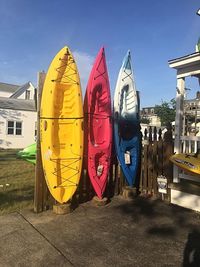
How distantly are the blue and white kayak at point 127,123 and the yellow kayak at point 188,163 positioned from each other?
1329 millimetres

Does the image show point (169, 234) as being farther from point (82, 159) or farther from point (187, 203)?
point (82, 159)

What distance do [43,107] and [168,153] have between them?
120 inches

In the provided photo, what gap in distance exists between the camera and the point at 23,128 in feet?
76.7

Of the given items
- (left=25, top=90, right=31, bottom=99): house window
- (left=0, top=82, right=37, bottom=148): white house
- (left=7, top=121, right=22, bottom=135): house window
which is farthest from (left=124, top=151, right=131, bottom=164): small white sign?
(left=25, top=90, right=31, bottom=99): house window

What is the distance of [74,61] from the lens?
569cm

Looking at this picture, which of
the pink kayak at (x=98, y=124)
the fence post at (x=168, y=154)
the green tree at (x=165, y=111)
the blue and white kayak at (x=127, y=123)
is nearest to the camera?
the pink kayak at (x=98, y=124)

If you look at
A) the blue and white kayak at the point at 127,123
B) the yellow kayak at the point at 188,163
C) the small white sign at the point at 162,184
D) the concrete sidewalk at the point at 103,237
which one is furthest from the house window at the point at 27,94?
the yellow kayak at the point at 188,163

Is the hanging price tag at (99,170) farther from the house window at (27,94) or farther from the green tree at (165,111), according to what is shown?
the green tree at (165,111)

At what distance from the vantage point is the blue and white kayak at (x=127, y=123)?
6.36 m

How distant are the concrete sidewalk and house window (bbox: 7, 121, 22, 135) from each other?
60.3 feet

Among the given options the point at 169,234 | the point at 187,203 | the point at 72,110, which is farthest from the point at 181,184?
the point at 72,110

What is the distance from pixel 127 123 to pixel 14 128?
1806 centimetres

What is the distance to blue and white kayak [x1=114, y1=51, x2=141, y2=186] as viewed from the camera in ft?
20.9

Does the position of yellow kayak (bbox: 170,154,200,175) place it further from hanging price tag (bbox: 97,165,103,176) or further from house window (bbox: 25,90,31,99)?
house window (bbox: 25,90,31,99)
